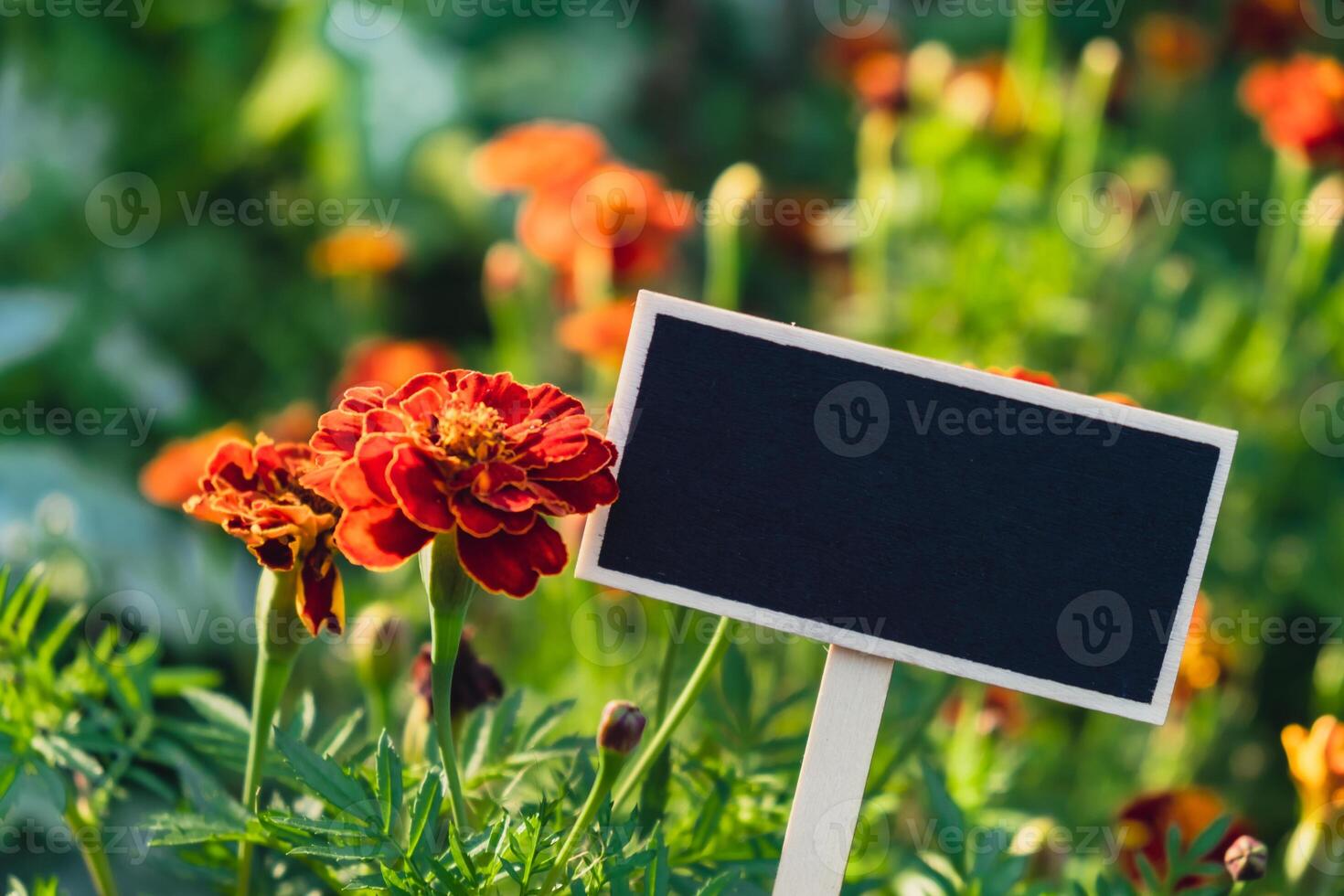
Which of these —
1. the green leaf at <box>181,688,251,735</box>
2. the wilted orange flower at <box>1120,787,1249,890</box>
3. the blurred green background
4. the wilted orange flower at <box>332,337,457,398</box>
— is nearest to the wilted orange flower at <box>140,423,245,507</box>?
the blurred green background

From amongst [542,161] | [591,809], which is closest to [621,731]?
[591,809]

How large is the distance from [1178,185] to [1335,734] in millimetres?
1172

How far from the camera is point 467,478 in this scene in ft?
1.41

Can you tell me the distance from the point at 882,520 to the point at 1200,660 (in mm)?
494

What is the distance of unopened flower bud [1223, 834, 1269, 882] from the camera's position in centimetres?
52

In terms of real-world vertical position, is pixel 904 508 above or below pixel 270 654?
above

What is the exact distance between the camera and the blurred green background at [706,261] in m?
1.06

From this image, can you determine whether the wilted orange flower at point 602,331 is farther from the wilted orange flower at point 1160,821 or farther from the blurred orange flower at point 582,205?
the wilted orange flower at point 1160,821

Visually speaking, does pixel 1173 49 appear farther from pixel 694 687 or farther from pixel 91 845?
pixel 91 845

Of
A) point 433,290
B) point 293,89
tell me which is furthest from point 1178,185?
point 293,89

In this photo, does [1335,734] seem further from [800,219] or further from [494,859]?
[800,219]

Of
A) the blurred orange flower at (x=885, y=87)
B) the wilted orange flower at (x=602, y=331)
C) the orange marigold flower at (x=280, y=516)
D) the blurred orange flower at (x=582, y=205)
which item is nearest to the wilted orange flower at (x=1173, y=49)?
the blurred orange flower at (x=885, y=87)

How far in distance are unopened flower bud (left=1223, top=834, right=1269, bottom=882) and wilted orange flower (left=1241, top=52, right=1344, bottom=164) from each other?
2.42 feet

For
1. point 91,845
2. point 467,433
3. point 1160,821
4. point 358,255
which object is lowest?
point 91,845
